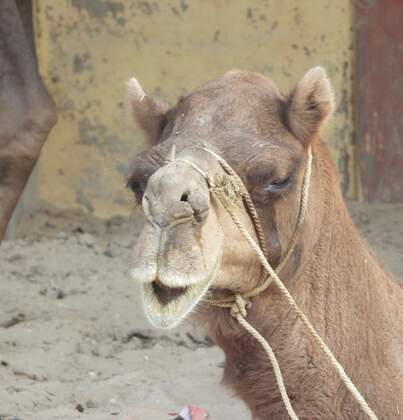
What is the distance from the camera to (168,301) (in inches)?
152

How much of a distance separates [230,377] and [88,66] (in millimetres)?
5360

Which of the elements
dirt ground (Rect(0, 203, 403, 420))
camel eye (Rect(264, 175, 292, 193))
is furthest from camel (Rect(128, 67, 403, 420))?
dirt ground (Rect(0, 203, 403, 420))

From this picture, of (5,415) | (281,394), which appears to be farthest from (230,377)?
(5,415)

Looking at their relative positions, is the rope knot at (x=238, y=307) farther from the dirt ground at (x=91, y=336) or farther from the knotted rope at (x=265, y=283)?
the dirt ground at (x=91, y=336)

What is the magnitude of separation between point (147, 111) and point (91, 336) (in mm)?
3053

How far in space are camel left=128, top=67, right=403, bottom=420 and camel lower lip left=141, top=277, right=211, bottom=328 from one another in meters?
0.23

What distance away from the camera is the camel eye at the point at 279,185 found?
4309mm

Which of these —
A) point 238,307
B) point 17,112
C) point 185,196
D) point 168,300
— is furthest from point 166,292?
point 17,112

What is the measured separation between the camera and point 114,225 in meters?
9.52

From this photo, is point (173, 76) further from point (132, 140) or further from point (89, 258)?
point (89, 258)

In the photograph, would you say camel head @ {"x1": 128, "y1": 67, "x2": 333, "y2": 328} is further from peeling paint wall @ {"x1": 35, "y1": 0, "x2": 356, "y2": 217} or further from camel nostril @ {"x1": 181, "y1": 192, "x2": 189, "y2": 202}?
peeling paint wall @ {"x1": 35, "y1": 0, "x2": 356, "y2": 217}

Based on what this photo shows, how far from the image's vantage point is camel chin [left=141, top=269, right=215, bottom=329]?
12.7 ft

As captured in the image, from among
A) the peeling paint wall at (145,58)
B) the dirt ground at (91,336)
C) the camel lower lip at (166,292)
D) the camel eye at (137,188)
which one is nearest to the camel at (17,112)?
the dirt ground at (91,336)

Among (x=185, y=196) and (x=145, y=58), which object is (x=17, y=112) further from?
(x=185, y=196)
